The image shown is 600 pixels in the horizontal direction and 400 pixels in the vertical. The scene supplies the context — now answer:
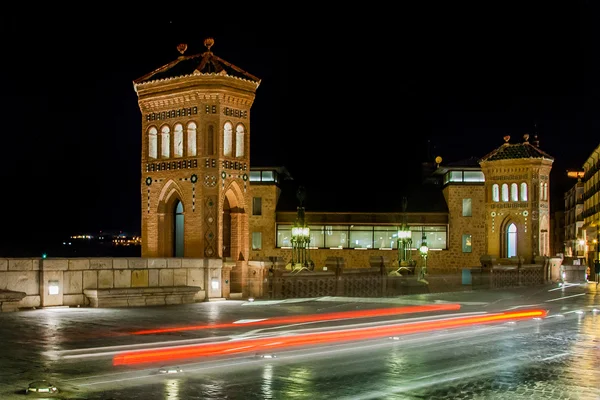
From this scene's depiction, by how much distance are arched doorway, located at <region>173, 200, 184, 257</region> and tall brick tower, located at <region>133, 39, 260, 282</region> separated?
0.04 metres

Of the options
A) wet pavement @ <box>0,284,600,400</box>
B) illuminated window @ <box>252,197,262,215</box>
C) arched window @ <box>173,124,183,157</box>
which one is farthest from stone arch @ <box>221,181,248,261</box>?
illuminated window @ <box>252,197,262,215</box>

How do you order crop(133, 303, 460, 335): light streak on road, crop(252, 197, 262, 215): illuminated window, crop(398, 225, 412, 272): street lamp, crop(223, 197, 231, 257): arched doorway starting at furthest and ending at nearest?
crop(252, 197, 262, 215): illuminated window, crop(398, 225, 412, 272): street lamp, crop(223, 197, 231, 257): arched doorway, crop(133, 303, 460, 335): light streak on road

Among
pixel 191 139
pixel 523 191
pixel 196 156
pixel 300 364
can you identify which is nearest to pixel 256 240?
pixel 523 191

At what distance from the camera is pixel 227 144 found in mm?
30172

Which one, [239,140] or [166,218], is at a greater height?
[239,140]

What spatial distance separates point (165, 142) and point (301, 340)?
1901 cm

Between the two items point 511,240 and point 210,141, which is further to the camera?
point 511,240

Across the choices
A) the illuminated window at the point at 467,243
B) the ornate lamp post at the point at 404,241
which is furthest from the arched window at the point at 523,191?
the ornate lamp post at the point at 404,241

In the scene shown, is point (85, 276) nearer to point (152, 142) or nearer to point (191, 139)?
point (191, 139)

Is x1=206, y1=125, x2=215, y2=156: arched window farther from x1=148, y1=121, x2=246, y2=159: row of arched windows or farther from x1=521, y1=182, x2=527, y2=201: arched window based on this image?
x1=521, y1=182, x2=527, y2=201: arched window

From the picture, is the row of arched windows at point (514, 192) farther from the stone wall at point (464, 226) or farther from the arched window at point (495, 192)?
the stone wall at point (464, 226)

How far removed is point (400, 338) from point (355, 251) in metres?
39.9

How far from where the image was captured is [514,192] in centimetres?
5256

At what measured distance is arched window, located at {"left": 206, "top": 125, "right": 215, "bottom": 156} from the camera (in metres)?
29.5
